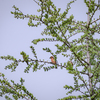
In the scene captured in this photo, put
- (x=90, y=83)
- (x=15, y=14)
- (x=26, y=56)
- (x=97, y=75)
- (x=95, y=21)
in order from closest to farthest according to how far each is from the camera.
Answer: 1. (x=26, y=56)
2. (x=97, y=75)
3. (x=90, y=83)
4. (x=15, y=14)
5. (x=95, y=21)

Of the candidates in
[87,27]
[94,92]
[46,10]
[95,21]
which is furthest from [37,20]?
[94,92]

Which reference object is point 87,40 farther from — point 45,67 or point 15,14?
point 15,14

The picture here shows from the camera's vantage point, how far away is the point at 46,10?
3777mm

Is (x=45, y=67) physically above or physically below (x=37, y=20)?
below

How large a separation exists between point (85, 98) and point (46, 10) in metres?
2.51

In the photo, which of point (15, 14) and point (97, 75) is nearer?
point (97, 75)

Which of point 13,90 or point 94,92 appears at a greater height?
point 13,90

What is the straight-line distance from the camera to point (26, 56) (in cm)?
343

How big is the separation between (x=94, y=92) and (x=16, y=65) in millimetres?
2226

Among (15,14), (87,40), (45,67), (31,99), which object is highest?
(15,14)

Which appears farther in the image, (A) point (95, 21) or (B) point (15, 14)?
(A) point (95, 21)

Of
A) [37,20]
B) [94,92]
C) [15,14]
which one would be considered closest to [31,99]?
[94,92]

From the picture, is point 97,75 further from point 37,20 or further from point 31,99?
point 37,20

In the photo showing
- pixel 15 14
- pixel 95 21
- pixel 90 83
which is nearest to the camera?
pixel 90 83
